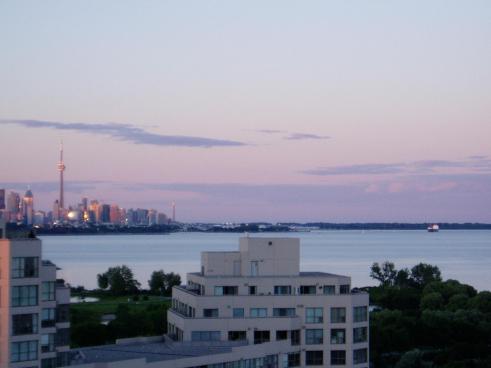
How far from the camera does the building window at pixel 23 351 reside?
1229 inches

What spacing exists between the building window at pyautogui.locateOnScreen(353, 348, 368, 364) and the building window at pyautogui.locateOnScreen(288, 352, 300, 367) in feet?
9.82

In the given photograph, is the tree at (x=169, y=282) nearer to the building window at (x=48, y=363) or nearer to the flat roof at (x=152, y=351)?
the flat roof at (x=152, y=351)

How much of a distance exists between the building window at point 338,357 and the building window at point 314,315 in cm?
159

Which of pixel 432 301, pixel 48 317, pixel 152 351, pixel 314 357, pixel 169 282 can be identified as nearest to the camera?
pixel 48 317

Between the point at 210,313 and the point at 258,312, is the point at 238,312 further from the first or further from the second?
the point at 210,313

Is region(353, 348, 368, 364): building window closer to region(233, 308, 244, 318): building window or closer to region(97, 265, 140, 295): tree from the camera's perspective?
region(233, 308, 244, 318): building window

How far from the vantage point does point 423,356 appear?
199ft

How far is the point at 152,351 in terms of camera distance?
3778 centimetres

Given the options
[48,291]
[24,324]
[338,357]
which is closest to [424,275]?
[338,357]

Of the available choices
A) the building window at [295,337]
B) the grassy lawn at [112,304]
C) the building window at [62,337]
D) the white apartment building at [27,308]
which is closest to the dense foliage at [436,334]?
the building window at [295,337]

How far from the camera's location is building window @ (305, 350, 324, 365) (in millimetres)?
43062

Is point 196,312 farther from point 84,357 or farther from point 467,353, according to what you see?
point 467,353

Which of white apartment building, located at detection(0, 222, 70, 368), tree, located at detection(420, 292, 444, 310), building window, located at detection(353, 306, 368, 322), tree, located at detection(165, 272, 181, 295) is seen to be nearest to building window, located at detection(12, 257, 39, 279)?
white apartment building, located at detection(0, 222, 70, 368)

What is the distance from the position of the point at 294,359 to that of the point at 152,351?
299 inches
